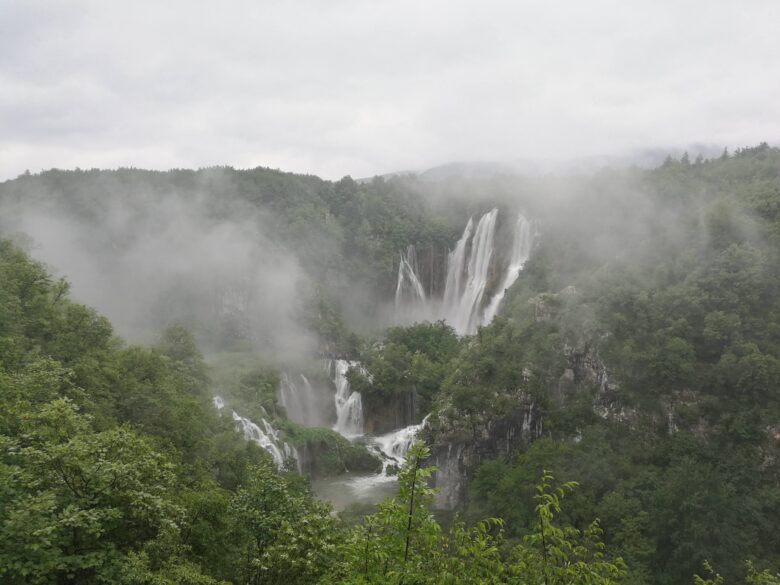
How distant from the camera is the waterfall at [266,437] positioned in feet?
148

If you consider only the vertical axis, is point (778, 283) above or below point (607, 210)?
below

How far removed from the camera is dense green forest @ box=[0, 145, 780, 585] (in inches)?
431

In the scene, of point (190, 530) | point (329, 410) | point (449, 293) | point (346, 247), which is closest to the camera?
point (190, 530)

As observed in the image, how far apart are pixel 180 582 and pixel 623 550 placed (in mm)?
26046

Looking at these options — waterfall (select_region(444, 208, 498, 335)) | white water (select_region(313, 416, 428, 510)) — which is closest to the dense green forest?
white water (select_region(313, 416, 428, 510))

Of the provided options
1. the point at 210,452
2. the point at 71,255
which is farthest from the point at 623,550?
the point at 71,255

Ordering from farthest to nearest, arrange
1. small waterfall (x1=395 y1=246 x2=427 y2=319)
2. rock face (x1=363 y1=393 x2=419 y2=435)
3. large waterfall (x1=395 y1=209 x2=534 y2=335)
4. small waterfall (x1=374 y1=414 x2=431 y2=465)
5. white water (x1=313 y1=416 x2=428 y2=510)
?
1. small waterfall (x1=395 y1=246 x2=427 y2=319)
2. large waterfall (x1=395 y1=209 x2=534 y2=335)
3. rock face (x1=363 y1=393 x2=419 y2=435)
4. small waterfall (x1=374 y1=414 x2=431 y2=465)
5. white water (x1=313 y1=416 x2=428 y2=510)

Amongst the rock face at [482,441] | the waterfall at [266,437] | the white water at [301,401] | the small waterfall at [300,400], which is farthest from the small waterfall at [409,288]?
the rock face at [482,441]

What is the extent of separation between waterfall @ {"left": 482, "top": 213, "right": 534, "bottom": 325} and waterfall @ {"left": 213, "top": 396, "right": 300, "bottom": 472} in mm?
36023

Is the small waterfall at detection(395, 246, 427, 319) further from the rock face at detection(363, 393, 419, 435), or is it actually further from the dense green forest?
the rock face at detection(363, 393, 419, 435)

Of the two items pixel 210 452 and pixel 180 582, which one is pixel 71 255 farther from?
pixel 180 582

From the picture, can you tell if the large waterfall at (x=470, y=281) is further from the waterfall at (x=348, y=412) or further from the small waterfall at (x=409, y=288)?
the waterfall at (x=348, y=412)

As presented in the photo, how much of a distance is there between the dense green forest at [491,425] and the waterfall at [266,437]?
6.40ft

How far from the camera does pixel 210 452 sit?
30.7m
